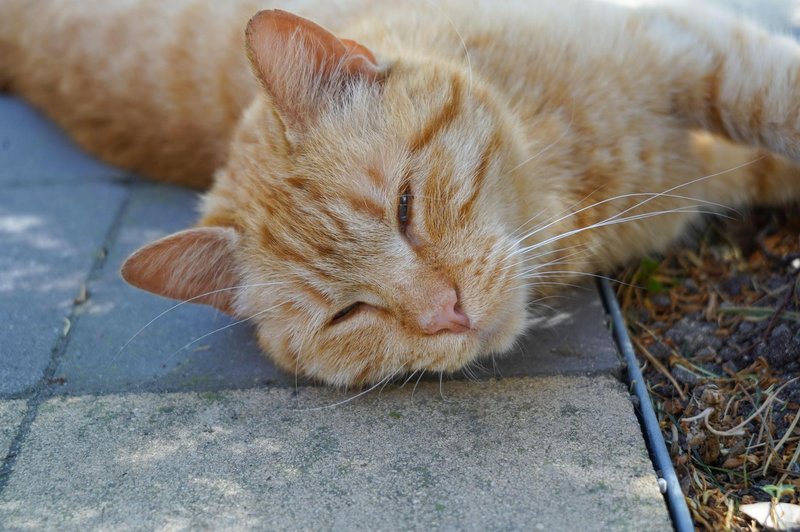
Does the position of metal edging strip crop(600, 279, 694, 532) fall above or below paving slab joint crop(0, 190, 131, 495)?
above

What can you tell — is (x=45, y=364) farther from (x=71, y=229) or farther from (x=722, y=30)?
(x=722, y=30)

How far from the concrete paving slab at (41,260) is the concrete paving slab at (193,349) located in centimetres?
12

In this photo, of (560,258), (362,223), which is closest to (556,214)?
(560,258)

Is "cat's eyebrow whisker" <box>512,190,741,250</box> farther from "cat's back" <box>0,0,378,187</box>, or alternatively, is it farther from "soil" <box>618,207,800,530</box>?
"cat's back" <box>0,0,378,187</box>

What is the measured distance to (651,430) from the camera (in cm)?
252

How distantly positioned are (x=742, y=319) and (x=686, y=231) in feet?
1.93

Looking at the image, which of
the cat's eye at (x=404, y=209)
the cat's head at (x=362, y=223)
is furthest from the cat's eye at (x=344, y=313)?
the cat's eye at (x=404, y=209)

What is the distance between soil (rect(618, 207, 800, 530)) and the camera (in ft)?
7.86

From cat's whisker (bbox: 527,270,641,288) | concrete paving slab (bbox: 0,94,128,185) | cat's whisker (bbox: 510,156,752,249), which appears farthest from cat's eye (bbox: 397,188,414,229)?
concrete paving slab (bbox: 0,94,128,185)

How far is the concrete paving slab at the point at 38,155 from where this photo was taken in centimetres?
447

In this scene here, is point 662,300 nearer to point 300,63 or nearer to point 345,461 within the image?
point 345,461

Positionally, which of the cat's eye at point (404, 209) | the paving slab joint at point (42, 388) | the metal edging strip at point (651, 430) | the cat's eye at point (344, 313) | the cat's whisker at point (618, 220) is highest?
the cat's eye at point (404, 209)

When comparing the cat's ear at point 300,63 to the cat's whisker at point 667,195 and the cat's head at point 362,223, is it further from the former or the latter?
the cat's whisker at point 667,195

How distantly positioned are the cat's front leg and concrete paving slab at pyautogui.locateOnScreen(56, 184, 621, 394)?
0.84 meters
